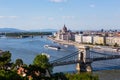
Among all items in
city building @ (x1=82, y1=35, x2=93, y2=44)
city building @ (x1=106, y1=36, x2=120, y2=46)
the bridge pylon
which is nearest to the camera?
the bridge pylon

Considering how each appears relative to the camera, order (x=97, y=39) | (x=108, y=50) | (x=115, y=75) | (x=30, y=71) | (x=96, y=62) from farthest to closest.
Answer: (x=97, y=39)
(x=108, y=50)
(x=96, y=62)
(x=115, y=75)
(x=30, y=71)

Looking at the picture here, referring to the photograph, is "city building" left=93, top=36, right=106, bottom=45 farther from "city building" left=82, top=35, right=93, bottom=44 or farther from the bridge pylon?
the bridge pylon

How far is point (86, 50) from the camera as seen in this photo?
23062 mm

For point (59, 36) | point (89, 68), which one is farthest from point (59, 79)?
point (59, 36)

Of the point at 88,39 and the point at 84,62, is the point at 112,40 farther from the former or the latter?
the point at 84,62

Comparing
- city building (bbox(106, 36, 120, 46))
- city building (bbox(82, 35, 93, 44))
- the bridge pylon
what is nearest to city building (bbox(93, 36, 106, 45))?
city building (bbox(106, 36, 120, 46))

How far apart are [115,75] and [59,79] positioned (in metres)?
10.2

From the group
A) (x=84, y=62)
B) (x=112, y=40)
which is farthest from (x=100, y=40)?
(x=84, y=62)

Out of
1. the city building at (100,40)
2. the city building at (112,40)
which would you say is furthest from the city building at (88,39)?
the city building at (112,40)

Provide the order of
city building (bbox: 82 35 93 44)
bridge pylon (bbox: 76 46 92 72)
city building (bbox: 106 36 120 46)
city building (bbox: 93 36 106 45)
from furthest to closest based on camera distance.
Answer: city building (bbox: 82 35 93 44), city building (bbox: 93 36 106 45), city building (bbox: 106 36 120 46), bridge pylon (bbox: 76 46 92 72)

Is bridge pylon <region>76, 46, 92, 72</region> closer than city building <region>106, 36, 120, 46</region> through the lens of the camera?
Yes

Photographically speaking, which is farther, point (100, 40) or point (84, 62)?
point (100, 40)

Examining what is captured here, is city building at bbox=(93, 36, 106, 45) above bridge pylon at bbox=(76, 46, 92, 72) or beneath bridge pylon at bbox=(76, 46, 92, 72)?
beneath

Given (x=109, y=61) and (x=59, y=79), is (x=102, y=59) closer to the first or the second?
(x=109, y=61)
